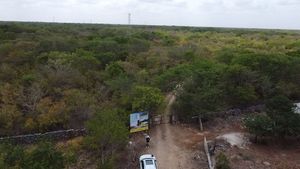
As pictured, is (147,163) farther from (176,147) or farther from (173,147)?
(176,147)

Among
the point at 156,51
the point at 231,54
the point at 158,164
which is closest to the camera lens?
the point at 158,164

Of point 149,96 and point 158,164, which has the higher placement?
point 149,96

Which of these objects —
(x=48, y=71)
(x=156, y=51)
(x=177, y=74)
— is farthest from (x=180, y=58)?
(x=48, y=71)

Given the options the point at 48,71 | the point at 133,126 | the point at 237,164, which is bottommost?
the point at 237,164

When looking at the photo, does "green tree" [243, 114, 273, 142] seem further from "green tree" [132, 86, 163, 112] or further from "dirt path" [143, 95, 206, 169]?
"green tree" [132, 86, 163, 112]

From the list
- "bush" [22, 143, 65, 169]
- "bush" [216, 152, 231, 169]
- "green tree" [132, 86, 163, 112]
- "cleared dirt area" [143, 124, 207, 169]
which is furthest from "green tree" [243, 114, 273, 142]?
"bush" [22, 143, 65, 169]

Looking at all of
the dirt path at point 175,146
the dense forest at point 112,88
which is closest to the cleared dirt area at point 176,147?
the dirt path at point 175,146

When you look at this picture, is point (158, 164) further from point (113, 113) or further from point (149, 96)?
point (149, 96)

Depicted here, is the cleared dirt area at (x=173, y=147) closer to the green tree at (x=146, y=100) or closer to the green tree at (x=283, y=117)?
the green tree at (x=146, y=100)
